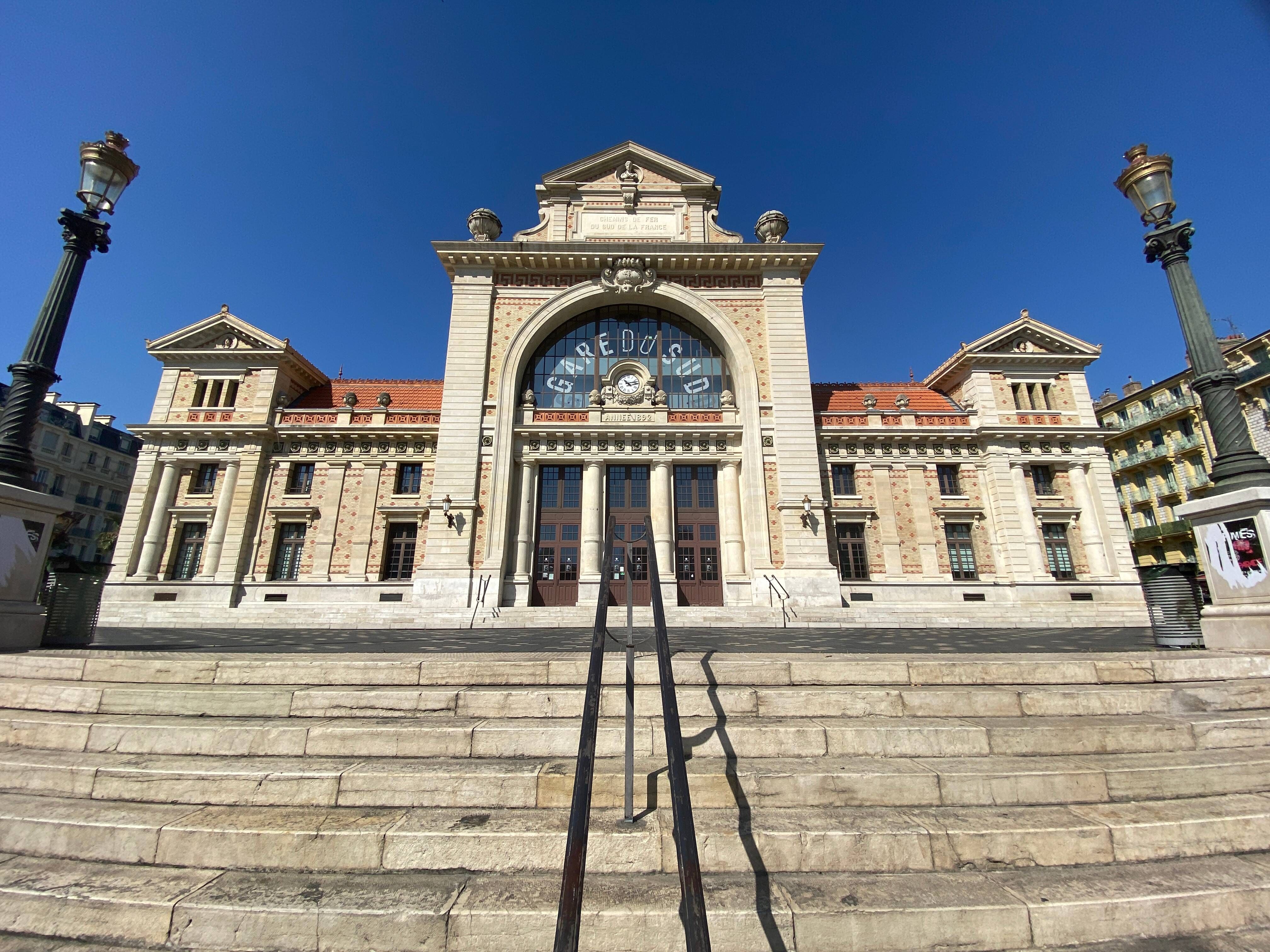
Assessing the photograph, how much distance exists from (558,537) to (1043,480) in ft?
72.1

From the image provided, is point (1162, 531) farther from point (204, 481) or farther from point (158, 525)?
point (158, 525)

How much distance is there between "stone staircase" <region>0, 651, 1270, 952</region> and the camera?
256cm

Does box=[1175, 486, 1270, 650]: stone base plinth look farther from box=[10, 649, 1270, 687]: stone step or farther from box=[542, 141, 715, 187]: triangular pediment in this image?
box=[542, 141, 715, 187]: triangular pediment

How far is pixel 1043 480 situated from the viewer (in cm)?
2342

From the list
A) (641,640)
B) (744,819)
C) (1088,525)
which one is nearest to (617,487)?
(641,640)

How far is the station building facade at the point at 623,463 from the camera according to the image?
1977cm

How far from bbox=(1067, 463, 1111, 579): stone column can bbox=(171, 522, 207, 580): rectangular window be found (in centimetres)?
3762

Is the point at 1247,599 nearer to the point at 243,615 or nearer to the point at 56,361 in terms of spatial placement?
the point at 56,361

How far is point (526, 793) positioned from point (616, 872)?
81cm

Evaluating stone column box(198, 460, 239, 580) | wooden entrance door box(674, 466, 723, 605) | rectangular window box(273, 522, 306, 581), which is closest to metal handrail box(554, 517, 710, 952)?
wooden entrance door box(674, 466, 723, 605)

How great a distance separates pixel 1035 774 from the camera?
3555mm

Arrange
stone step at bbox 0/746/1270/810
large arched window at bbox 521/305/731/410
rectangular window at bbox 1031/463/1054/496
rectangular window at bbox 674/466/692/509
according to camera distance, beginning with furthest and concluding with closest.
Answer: rectangular window at bbox 1031/463/1054/496 → large arched window at bbox 521/305/731/410 → rectangular window at bbox 674/466/692/509 → stone step at bbox 0/746/1270/810

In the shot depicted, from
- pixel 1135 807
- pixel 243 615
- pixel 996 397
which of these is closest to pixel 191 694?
pixel 1135 807

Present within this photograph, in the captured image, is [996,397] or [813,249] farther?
[996,397]
